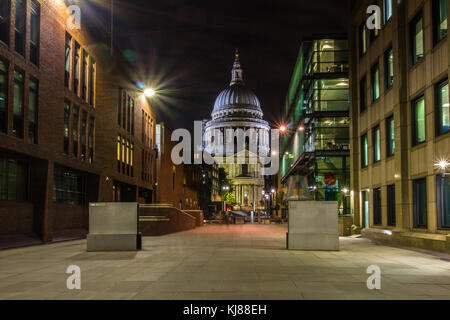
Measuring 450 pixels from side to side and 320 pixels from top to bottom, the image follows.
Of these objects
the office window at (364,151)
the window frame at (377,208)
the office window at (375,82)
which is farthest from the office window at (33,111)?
the office window at (364,151)

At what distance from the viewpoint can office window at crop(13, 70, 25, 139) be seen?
22.5 metres

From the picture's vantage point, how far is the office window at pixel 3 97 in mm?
21219

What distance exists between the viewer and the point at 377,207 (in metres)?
28.6

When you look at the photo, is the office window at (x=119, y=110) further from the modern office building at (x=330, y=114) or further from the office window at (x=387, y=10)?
the office window at (x=387, y=10)

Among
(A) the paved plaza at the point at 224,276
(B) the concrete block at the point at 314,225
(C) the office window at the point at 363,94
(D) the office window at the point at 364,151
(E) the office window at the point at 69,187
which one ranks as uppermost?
(C) the office window at the point at 363,94

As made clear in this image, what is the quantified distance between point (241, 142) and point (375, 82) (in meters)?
158

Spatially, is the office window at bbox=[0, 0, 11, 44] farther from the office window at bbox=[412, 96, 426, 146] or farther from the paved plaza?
the office window at bbox=[412, 96, 426, 146]

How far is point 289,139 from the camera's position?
3123 inches

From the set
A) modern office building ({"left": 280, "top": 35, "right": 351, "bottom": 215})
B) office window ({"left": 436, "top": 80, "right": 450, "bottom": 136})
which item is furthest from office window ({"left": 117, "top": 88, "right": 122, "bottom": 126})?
office window ({"left": 436, "top": 80, "right": 450, "bottom": 136})

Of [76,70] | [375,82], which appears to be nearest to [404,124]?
[375,82]

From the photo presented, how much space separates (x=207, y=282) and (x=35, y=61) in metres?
18.0

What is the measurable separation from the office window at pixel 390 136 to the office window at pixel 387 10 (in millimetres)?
5332

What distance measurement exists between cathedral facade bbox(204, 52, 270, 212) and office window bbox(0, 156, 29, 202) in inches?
6134
